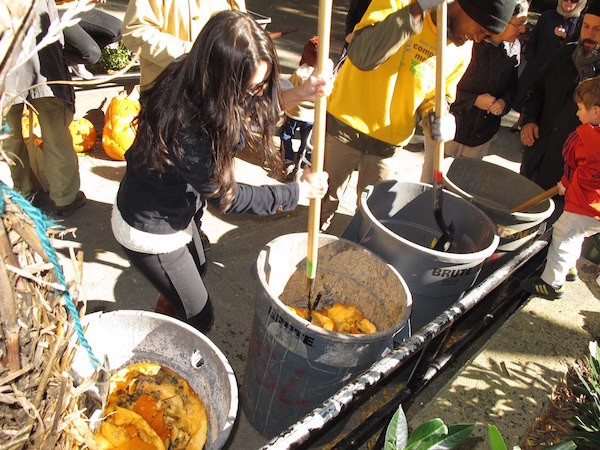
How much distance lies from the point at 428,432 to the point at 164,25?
2819 mm

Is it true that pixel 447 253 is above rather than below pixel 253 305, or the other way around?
above

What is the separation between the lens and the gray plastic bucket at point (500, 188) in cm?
294

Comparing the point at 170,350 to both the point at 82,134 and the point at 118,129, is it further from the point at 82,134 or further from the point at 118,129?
the point at 82,134

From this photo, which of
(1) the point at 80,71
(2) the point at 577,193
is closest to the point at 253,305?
(2) the point at 577,193

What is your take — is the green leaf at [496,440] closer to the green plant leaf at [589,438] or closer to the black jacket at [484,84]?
the green plant leaf at [589,438]

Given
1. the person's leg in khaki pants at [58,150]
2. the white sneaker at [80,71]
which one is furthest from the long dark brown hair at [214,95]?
the white sneaker at [80,71]

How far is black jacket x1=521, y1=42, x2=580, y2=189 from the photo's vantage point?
346cm

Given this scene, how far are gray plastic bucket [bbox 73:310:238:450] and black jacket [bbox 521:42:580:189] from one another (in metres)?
2.97

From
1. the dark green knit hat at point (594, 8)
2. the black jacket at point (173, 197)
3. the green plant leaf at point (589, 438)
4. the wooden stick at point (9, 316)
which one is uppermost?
the dark green knit hat at point (594, 8)

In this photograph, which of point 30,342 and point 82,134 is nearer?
point 30,342

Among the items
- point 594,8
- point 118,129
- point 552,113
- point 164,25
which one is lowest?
point 118,129

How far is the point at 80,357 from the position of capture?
1675mm

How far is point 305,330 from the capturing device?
75.1 inches

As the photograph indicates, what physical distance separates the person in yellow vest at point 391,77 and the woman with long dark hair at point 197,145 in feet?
1.99
